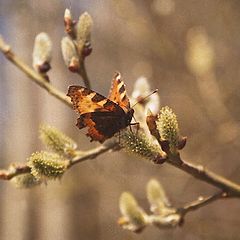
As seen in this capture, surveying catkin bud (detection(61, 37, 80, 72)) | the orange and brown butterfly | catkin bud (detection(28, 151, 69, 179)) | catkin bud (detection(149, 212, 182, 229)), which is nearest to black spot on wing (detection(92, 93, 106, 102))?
the orange and brown butterfly

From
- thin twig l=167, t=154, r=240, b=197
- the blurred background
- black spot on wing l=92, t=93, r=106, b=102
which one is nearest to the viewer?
black spot on wing l=92, t=93, r=106, b=102

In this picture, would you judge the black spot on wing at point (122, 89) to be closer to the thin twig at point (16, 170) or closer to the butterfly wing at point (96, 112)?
the butterfly wing at point (96, 112)

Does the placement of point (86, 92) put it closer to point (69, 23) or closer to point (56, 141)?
point (56, 141)

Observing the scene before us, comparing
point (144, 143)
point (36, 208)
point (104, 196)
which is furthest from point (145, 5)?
point (36, 208)

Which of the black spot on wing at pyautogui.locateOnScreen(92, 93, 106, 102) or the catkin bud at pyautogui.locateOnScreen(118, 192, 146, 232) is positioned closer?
the black spot on wing at pyautogui.locateOnScreen(92, 93, 106, 102)

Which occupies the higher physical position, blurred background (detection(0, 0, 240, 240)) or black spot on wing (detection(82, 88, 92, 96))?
blurred background (detection(0, 0, 240, 240))

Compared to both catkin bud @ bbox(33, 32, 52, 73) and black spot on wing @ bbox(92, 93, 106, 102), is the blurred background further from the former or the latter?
black spot on wing @ bbox(92, 93, 106, 102)
